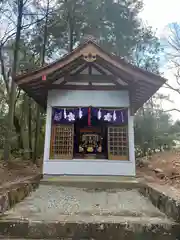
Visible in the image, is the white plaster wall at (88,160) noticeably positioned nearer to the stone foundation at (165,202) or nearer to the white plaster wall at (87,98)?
the white plaster wall at (87,98)

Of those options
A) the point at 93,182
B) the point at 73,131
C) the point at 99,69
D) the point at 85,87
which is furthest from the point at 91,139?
the point at 99,69

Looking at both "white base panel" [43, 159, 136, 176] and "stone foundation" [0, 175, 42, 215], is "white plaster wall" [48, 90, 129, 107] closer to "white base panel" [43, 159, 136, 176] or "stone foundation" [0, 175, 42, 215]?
"white base panel" [43, 159, 136, 176]

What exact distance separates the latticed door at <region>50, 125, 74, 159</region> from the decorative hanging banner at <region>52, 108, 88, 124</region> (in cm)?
23

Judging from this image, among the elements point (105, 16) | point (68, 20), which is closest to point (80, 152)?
point (68, 20)

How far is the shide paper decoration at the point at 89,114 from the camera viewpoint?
26.2 ft

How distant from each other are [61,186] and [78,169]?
32.5 inches

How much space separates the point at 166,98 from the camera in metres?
21.7

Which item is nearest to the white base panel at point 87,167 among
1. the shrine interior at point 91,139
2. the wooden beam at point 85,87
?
the shrine interior at point 91,139

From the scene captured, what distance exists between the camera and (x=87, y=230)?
376cm

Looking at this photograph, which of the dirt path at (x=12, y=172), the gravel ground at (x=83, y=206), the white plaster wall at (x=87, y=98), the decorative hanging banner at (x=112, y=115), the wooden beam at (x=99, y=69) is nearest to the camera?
the gravel ground at (x=83, y=206)

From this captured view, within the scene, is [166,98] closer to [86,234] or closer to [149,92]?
[149,92]

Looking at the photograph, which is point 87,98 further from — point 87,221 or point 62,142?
point 87,221

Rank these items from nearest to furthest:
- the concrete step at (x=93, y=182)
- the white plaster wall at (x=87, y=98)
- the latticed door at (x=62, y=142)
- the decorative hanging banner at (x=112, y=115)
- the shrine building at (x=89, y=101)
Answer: the concrete step at (x=93, y=182) → the shrine building at (x=89, y=101) → the latticed door at (x=62, y=142) → the decorative hanging banner at (x=112, y=115) → the white plaster wall at (x=87, y=98)

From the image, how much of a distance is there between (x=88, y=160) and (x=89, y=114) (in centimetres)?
162
